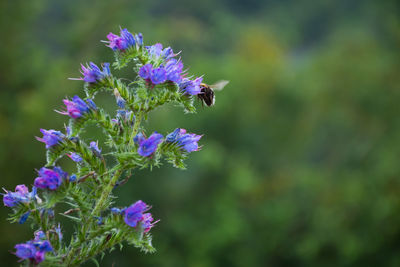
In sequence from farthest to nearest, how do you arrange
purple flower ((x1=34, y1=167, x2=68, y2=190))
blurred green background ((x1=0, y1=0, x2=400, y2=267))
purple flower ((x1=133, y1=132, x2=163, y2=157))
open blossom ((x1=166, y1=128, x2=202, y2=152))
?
Result: blurred green background ((x1=0, y1=0, x2=400, y2=267)), open blossom ((x1=166, y1=128, x2=202, y2=152)), purple flower ((x1=133, y1=132, x2=163, y2=157)), purple flower ((x1=34, y1=167, x2=68, y2=190))

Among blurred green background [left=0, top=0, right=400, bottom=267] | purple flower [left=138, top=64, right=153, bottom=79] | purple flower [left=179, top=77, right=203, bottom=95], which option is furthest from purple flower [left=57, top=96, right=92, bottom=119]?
blurred green background [left=0, top=0, right=400, bottom=267]

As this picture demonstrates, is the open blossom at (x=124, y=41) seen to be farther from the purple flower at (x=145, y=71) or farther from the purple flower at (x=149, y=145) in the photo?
the purple flower at (x=149, y=145)

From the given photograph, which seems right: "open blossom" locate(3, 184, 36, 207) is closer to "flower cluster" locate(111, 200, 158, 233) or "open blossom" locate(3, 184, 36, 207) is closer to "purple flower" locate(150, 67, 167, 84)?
"flower cluster" locate(111, 200, 158, 233)

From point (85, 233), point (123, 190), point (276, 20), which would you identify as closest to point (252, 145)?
point (123, 190)

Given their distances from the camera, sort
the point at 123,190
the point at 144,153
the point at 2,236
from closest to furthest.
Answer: the point at 144,153 → the point at 2,236 → the point at 123,190

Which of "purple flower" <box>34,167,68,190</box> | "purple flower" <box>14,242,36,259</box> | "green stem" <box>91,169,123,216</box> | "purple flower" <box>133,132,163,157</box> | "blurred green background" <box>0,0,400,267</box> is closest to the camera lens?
"purple flower" <box>14,242,36,259</box>

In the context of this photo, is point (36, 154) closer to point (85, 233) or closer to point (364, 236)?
point (85, 233)

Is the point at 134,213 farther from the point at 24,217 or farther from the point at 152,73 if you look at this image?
the point at 152,73
